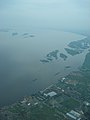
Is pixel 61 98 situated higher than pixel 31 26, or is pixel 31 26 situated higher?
pixel 31 26

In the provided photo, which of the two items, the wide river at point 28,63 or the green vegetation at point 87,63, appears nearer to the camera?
the wide river at point 28,63

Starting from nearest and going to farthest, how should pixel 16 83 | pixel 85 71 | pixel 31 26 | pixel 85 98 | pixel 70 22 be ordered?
1. pixel 85 98
2. pixel 16 83
3. pixel 85 71
4. pixel 31 26
5. pixel 70 22

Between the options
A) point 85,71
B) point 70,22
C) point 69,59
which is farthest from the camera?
point 70,22

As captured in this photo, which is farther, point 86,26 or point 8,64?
point 86,26

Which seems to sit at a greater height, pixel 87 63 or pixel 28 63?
pixel 28 63

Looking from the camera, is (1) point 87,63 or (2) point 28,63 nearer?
(2) point 28,63

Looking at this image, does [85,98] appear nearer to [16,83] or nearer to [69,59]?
[16,83]

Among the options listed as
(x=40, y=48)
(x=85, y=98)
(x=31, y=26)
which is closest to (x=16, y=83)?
(x=85, y=98)

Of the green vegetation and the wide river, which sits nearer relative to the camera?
the wide river
